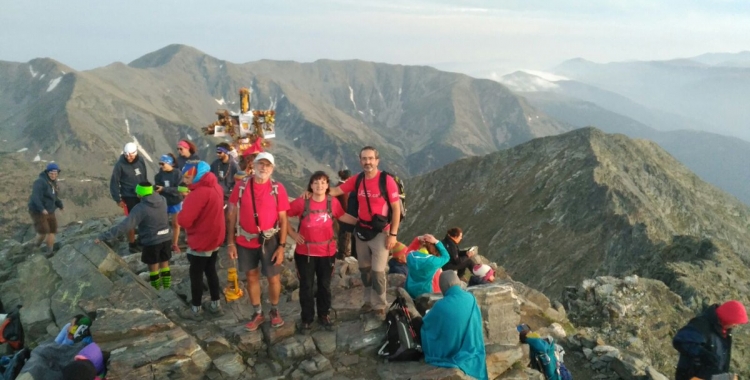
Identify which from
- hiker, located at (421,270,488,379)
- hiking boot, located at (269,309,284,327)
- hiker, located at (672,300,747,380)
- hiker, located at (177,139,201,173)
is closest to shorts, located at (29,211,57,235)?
hiker, located at (177,139,201,173)

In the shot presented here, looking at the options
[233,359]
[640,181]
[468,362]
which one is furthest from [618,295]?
[640,181]

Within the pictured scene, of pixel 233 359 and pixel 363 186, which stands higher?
pixel 363 186

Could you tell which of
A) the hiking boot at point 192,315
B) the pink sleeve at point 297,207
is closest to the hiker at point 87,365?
the hiking boot at point 192,315

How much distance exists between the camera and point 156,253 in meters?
10.5

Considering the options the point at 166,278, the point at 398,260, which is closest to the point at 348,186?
the point at 398,260

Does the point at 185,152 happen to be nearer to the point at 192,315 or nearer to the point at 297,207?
the point at 192,315

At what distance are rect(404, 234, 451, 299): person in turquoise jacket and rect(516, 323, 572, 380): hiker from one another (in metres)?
2.49

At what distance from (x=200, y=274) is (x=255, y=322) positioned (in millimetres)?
1590

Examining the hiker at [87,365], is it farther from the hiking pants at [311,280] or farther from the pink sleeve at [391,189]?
the pink sleeve at [391,189]

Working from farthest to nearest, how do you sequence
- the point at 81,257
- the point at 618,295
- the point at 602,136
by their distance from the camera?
the point at 602,136
the point at 618,295
the point at 81,257

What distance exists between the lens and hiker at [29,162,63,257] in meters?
13.5

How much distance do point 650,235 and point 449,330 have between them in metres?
34.2

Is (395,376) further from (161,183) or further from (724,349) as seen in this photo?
(161,183)

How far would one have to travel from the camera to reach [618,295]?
53.0ft
